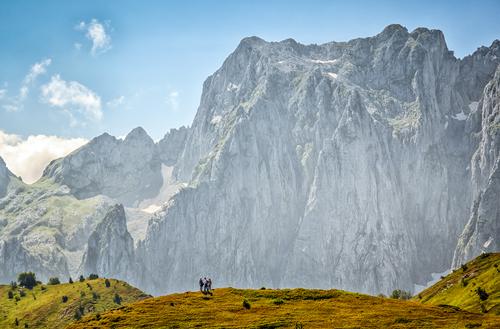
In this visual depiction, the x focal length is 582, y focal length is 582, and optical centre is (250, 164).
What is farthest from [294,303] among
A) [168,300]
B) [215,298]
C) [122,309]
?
[122,309]

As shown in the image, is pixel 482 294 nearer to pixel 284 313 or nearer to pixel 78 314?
pixel 284 313

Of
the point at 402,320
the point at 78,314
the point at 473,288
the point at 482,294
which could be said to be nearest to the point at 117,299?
the point at 78,314

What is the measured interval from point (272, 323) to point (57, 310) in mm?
116733

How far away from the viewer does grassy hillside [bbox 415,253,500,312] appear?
9588 centimetres

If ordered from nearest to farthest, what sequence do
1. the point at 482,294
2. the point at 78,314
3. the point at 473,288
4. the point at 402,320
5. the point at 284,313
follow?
the point at 402,320, the point at 284,313, the point at 482,294, the point at 473,288, the point at 78,314

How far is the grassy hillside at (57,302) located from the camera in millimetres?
158000

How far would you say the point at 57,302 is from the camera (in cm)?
17238

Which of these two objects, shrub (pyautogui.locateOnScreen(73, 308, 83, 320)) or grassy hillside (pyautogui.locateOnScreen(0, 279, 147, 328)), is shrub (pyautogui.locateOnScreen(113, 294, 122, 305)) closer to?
grassy hillside (pyautogui.locateOnScreen(0, 279, 147, 328))

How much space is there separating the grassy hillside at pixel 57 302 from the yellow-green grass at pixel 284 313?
88.6 m

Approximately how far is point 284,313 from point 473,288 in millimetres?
54335

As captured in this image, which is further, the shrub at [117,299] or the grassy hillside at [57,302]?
the shrub at [117,299]

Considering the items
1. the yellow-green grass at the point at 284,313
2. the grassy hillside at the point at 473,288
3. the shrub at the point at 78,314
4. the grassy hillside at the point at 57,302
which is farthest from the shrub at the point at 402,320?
the shrub at the point at 78,314

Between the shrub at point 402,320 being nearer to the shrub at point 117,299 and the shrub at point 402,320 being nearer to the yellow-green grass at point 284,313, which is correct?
the yellow-green grass at point 284,313

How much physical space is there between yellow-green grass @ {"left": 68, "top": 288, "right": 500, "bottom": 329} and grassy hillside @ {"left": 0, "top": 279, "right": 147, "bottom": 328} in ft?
291
